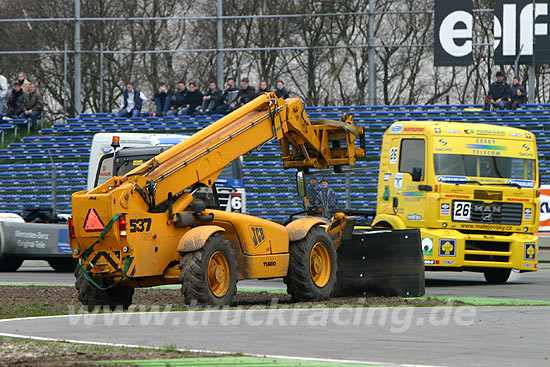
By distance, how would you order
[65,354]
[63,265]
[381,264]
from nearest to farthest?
[65,354] < [381,264] < [63,265]

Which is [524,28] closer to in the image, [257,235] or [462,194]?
[462,194]

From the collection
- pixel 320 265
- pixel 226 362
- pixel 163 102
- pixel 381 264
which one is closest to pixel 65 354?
pixel 226 362

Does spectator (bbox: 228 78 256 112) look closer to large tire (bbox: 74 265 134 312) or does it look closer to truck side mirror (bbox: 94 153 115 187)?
truck side mirror (bbox: 94 153 115 187)

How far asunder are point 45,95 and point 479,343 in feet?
165

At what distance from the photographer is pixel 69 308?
44.8ft

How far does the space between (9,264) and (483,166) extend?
10621mm

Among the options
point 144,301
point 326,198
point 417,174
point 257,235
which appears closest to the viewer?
point 257,235

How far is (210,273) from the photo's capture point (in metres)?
13.1

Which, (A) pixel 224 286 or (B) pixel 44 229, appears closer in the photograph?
(A) pixel 224 286

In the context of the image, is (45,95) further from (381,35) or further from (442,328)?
(442,328)

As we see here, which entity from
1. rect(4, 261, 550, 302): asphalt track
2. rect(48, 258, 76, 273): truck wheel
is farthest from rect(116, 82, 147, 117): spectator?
rect(48, 258, 76, 273): truck wheel

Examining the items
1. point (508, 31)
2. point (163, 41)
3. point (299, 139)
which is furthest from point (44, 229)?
point (163, 41)

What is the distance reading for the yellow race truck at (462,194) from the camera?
18.7 metres

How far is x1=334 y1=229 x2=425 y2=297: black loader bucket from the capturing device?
15594mm
